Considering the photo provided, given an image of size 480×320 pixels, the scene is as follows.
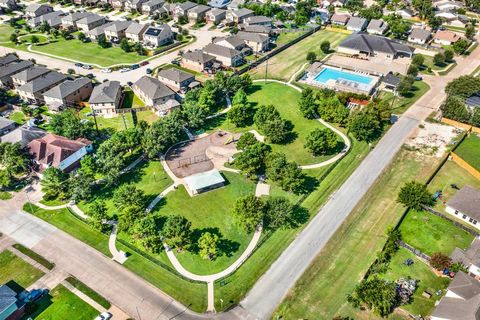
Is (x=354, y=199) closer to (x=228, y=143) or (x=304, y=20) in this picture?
(x=228, y=143)

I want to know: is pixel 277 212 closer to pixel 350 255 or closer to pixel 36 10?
pixel 350 255

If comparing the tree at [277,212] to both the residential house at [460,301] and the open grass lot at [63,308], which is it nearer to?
the residential house at [460,301]

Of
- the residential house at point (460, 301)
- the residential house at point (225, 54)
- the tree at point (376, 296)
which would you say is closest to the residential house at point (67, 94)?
the residential house at point (225, 54)

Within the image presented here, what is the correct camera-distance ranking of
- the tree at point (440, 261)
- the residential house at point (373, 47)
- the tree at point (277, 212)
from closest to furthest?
1. the tree at point (440, 261)
2. the tree at point (277, 212)
3. the residential house at point (373, 47)

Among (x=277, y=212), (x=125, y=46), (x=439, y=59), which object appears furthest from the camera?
(x=125, y=46)

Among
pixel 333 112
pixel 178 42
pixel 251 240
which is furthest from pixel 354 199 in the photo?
pixel 178 42

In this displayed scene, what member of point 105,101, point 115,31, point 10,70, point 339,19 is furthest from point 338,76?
point 10,70

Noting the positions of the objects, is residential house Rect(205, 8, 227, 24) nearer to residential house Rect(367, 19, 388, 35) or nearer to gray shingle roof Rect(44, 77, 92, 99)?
residential house Rect(367, 19, 388, 35)
